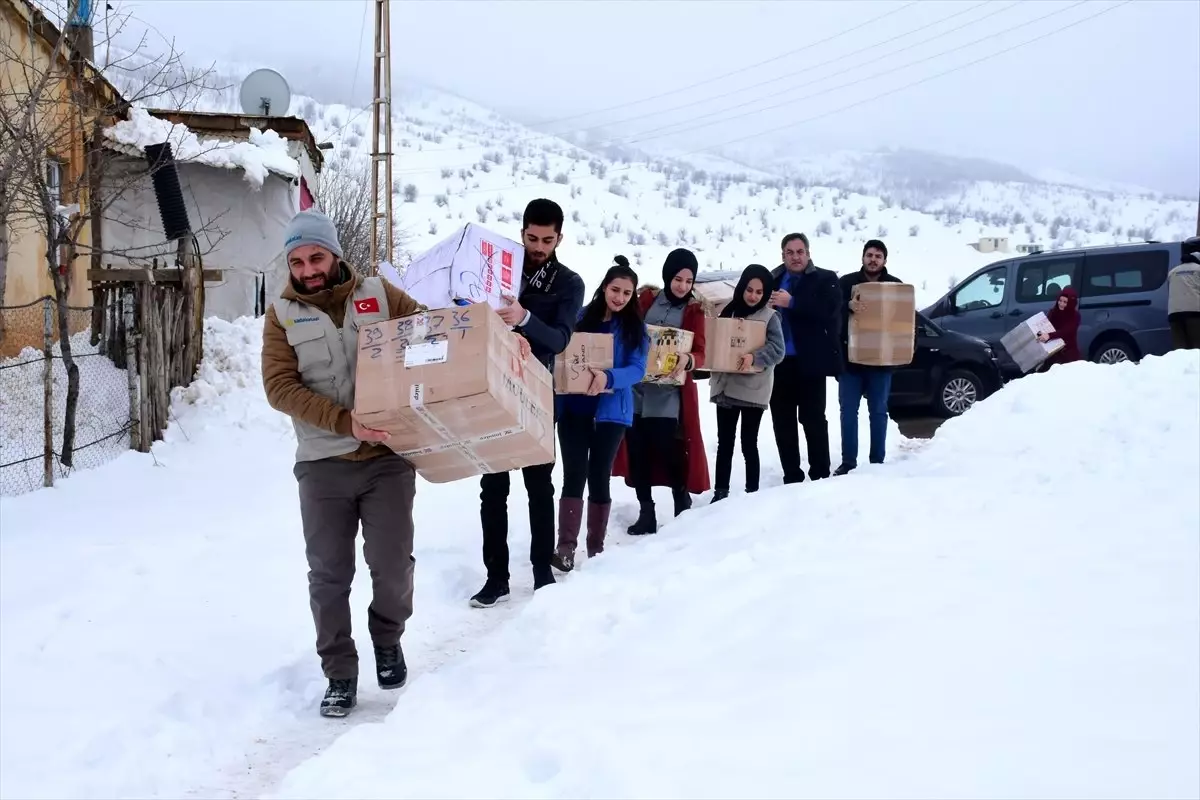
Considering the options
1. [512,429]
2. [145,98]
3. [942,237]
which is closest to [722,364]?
[512,429]

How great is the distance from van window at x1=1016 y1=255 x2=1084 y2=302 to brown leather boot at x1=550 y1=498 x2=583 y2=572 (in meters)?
9.33

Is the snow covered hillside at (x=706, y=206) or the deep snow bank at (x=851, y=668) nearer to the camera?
the deep snow bank at (x=851, y=668)

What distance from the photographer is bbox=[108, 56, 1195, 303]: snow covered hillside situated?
4781 centimetres

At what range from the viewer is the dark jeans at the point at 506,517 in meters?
5.49

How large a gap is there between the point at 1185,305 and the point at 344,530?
8.99 m

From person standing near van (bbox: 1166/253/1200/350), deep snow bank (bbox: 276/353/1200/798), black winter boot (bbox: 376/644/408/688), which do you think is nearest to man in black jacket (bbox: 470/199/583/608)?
deep snow bank (bbox: 276/353/1200/798)

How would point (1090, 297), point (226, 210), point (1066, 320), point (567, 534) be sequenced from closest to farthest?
1. point (567, 534)
2. point (1066, 320)
3. point (1090, 297)
4. point (226, 210)

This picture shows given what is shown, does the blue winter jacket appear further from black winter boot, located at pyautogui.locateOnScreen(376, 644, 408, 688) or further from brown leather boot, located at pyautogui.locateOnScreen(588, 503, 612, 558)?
black winter boot, located at pyautogui.locateOnScreen(376, 644, 408, 688)

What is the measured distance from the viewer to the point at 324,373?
13.6 ft

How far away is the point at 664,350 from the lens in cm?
707

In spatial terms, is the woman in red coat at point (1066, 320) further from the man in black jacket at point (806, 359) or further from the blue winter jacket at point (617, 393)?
the blue winter jacket at point (617, 393)

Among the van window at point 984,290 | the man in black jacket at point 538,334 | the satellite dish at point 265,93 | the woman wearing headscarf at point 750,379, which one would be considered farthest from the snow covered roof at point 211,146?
the van window at point 984,290

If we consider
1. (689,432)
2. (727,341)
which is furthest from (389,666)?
(689,432)

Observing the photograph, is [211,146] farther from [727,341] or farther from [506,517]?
[506,517]
